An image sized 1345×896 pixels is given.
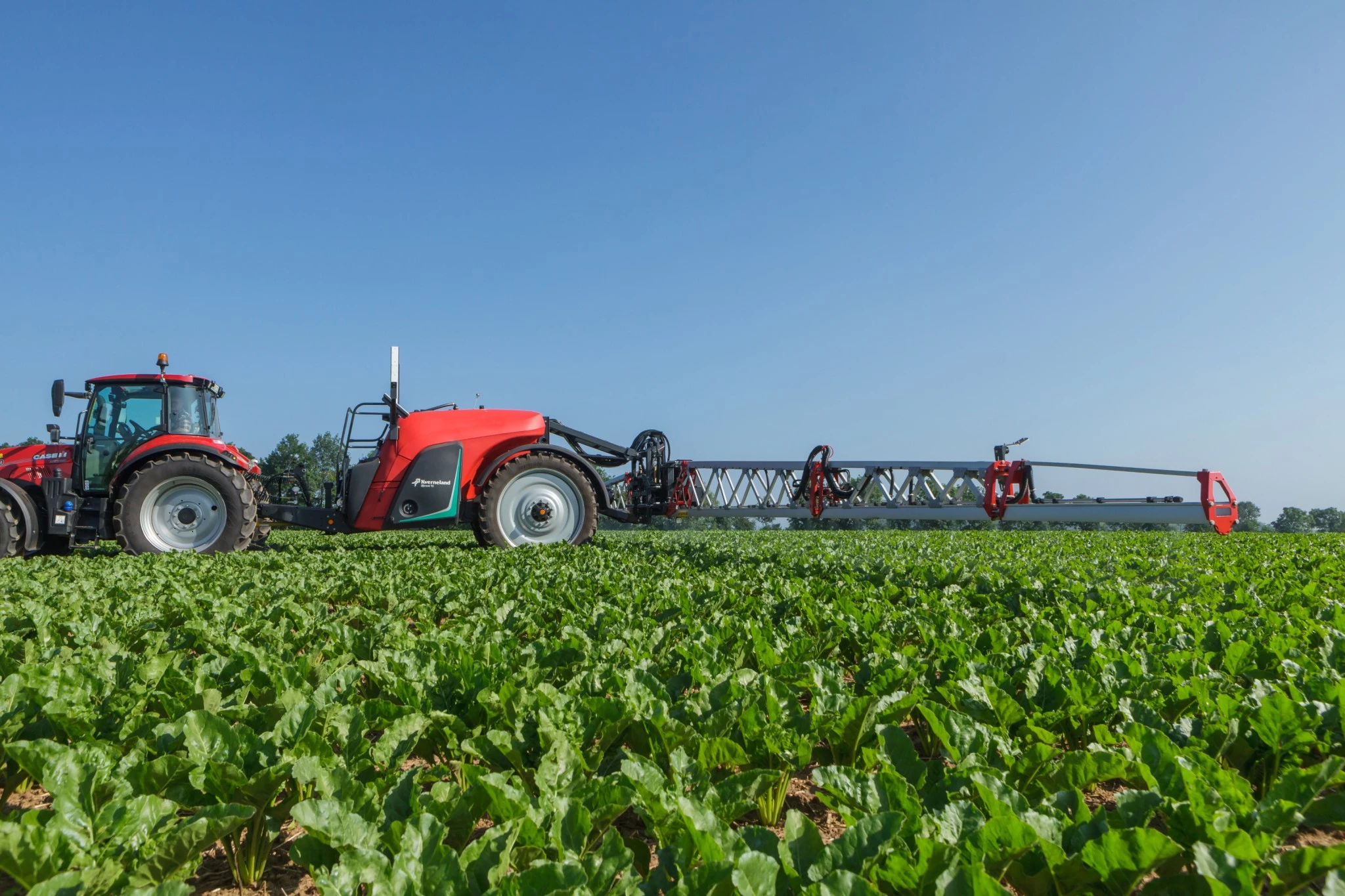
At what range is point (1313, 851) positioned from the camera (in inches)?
49.8

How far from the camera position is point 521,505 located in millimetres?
9109

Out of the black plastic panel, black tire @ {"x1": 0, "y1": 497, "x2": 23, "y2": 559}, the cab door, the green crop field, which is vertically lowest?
the green crop field

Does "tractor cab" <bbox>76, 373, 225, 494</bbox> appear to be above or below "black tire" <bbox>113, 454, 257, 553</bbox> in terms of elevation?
above

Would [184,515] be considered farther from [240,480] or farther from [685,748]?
[685,748]

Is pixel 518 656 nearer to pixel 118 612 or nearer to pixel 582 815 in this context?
pixel 582 815

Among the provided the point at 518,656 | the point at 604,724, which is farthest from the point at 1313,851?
the point at 518,656

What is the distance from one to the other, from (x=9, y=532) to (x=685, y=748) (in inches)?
351

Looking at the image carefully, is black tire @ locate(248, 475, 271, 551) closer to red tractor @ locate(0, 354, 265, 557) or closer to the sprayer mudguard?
red tractor @ locate(0, 354, 265, 557)

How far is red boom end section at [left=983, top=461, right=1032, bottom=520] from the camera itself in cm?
1298

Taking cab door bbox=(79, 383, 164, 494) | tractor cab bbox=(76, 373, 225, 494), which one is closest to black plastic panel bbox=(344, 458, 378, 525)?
tractor cab bbox=(76, 373, 225, 494)

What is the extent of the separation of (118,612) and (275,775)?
319 centimetres

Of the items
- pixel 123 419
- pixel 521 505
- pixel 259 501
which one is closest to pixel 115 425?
pixel 123 419

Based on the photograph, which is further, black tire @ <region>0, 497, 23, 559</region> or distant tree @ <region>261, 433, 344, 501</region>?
distant tree @ <region>261, 433, 344, 501</region>

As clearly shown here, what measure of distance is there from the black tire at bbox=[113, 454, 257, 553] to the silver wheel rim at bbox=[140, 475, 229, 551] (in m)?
0.01
